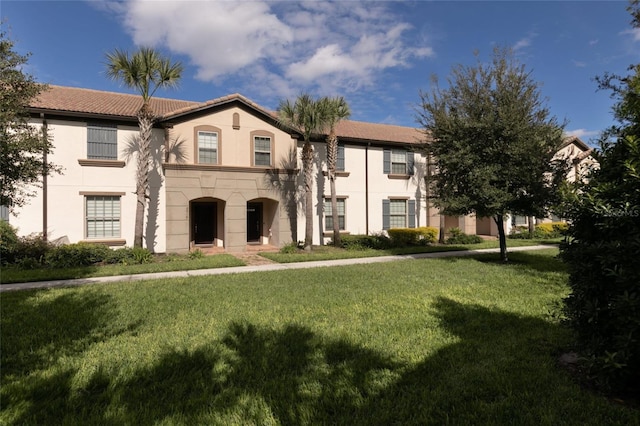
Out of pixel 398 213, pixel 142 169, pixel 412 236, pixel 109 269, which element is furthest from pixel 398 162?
pixel 109 269

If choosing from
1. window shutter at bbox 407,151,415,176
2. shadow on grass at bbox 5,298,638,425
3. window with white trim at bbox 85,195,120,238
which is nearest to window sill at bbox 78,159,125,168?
window with white trim at bbox 85,195,120,238

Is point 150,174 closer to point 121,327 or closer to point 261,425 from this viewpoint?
point 121,327

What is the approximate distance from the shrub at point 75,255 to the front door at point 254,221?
7487mm

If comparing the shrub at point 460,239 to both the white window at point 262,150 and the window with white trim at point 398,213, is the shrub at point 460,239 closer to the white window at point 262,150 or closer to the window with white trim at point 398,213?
the window with white trim at point 398,213

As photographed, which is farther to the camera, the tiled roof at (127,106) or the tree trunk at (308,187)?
the tree trunk at (308,187)

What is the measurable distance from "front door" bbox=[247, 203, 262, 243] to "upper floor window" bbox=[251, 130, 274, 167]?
2.99 meters

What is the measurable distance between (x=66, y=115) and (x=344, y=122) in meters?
15.6

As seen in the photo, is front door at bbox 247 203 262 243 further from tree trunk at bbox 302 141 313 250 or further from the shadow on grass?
the shadow on grass

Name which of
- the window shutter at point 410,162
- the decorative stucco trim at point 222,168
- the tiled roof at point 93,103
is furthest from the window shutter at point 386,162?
the tiled roof at point 93,103

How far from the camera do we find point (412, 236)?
1975cm

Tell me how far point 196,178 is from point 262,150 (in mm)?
3592

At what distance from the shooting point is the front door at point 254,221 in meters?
19.1

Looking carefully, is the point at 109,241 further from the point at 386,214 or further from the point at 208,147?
the point at 386,214

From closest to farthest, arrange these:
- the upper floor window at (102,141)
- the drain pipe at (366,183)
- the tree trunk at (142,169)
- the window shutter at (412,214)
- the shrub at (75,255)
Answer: the shrub at (75,255) → the tree trunk at (142,169) → the upper floor window at (102,141) → the drain pipe at (366,183) → the window shutter at (412,214)
